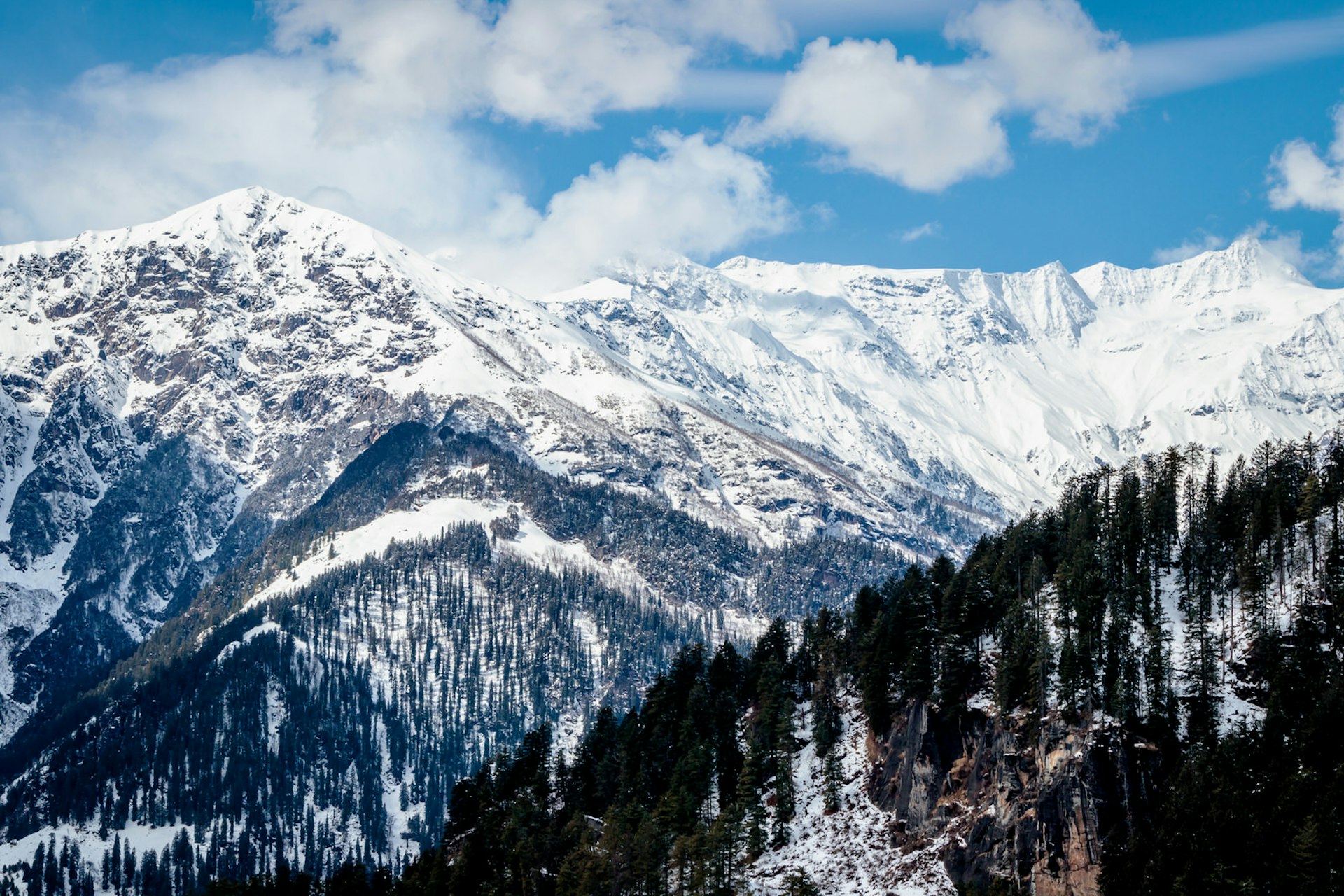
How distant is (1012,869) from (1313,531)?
52450mm

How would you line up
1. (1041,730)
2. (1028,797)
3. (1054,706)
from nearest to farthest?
(1028,797)
(1041,730)
(1054,706)

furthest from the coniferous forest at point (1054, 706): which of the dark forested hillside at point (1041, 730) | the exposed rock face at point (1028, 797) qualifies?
the exposed rock face at point (1028, 797)

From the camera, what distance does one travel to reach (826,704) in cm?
16262

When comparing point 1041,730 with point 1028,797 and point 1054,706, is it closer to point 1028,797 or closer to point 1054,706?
point 1054,706

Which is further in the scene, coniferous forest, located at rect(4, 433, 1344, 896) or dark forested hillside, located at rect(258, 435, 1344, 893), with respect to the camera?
dark forested hillside, located at rect(258, 435, 1344, 893)

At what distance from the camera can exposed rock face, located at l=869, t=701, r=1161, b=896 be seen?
119 meters

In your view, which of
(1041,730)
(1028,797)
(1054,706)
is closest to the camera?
(1028,797)

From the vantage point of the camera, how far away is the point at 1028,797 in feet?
405

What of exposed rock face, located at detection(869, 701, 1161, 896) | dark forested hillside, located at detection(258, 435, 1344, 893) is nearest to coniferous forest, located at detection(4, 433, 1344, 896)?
dark forested hillside, located at detection(258, 435, 1344, 893)

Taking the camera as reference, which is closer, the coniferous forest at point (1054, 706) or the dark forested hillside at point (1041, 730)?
the coniferous forest at point (1054, 706)

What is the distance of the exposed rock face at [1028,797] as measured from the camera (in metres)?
119

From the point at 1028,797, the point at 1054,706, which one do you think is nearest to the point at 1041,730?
the point at 1054,706

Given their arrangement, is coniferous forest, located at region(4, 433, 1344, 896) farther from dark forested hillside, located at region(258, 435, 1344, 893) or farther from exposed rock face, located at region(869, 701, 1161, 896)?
exposed rock face, located at region(869, 701, 1161, 896)

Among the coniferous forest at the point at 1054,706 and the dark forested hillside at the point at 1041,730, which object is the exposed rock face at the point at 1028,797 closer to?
the dark forested hillside at the point at 1041,730
